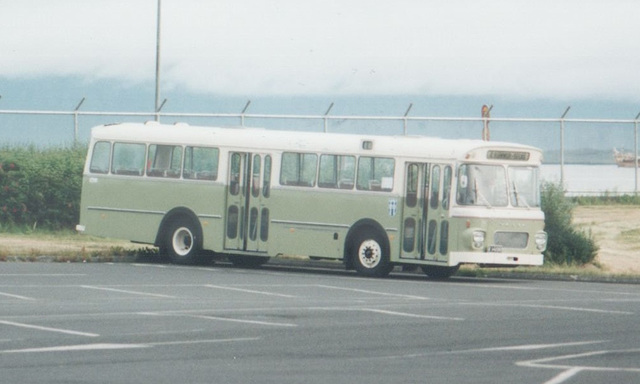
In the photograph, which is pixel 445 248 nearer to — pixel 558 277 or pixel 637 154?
pixel 558 277

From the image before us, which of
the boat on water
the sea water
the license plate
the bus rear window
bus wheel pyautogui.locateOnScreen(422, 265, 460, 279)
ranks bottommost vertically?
bus wheel pyautogui.locateOnScreen(422, 265, 460, 279)

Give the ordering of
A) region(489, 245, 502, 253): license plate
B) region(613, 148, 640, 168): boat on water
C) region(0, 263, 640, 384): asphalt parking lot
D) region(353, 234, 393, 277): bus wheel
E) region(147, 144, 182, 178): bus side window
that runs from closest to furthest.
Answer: region(0, 263, 640, 384): asphalt parking lot < region(489, 245, 502, 253): license plate < region(353, 234, 393, 277): bus wheel < region(147, 144, 182, 178): bus side window < region(613, 148, 640, 168): boat on water

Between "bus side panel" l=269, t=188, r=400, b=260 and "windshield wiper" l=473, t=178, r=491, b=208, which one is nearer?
"windshield wiper" l=473, t=178, r=491, b=208

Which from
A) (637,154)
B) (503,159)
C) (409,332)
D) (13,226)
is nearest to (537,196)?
(503,159)

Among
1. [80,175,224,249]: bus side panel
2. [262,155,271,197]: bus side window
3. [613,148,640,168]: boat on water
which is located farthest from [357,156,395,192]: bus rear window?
[613,148,640,168]: boat on water

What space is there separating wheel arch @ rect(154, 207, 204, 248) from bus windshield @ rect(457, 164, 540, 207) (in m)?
5.70

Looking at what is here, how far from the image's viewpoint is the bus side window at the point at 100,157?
3206 centimetres

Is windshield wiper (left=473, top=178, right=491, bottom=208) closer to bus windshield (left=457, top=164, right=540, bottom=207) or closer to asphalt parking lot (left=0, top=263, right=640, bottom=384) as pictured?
bus windshield (left=457, top=164, right=540, bottom=207)

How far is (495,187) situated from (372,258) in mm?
2584

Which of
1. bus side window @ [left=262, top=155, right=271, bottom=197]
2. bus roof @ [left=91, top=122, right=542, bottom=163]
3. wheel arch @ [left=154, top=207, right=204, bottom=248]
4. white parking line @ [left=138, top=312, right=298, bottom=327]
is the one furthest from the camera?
wheel arch @ [left=154, top=207, right=204, bottom=248]

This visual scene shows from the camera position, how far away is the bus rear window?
2848 cm

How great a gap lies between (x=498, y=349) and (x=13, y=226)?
24604 mm

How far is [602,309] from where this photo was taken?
68.0ft

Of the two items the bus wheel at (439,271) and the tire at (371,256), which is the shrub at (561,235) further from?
the tire at (371,256)
